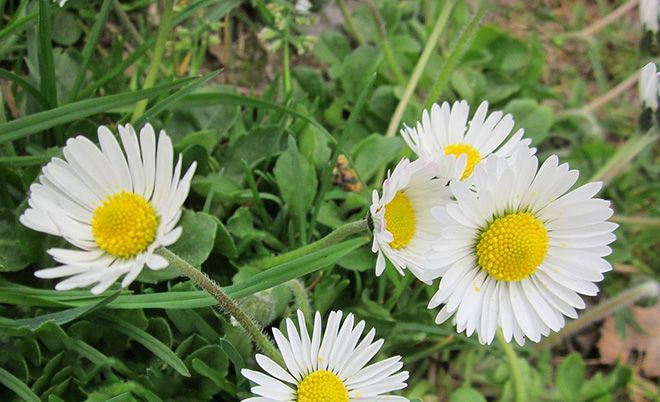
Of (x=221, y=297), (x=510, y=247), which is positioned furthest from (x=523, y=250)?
(x=221, y=297)

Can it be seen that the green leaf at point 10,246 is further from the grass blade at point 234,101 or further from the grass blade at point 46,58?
the grass blade at point 234,101

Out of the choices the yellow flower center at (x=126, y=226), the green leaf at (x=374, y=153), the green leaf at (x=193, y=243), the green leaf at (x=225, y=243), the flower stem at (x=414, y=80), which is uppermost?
the flower stem at (x=414, y=80)

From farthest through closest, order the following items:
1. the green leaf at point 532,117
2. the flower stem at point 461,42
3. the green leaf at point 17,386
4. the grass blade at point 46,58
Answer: the green leaf at point 532,117
the flower stem at point 461,42
the grass blade at point 46,58
the green leaf at point 17,386

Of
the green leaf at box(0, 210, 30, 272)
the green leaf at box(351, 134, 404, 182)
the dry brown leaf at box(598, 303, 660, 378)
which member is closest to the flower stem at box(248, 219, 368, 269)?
the green leaf at box(351, 134, 404, 182)

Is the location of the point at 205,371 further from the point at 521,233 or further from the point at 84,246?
the point at 521,233

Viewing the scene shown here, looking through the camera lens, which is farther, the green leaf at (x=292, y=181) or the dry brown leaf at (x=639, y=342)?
the dry brown leaf at (x=639, y=342)

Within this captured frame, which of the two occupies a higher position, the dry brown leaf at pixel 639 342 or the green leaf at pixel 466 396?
the dry brown leaf at pixel 639 342

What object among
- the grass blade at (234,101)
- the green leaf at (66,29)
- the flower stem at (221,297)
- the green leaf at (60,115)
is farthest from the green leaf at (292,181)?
the green leaf at (66,29)
